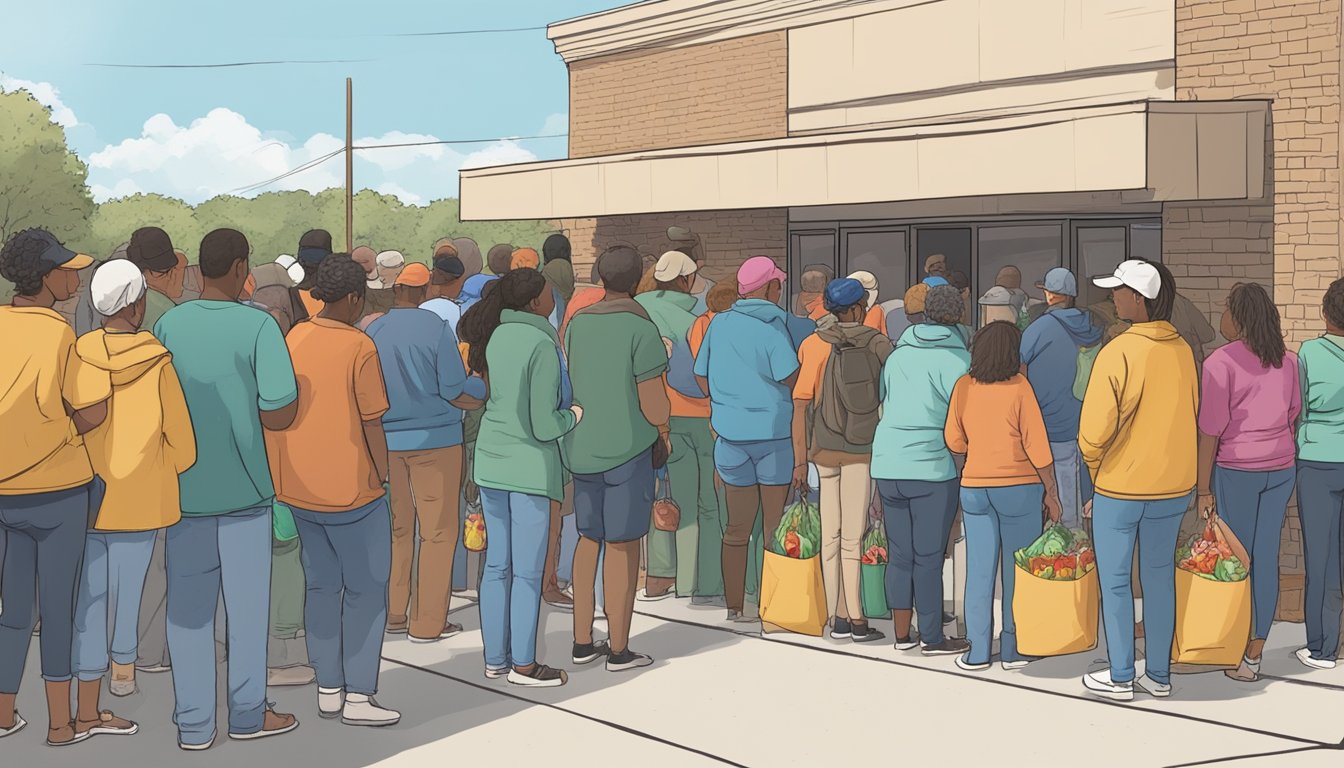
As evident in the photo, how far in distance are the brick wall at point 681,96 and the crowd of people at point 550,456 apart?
6.77 metres

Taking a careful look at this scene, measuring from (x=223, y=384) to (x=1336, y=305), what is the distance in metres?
5.54

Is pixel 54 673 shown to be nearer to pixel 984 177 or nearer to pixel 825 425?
pixel 825 425

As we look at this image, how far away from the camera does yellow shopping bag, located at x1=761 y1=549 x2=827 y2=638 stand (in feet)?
28.1

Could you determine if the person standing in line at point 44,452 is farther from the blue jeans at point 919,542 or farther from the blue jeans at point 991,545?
the blue jeans at point 991,545

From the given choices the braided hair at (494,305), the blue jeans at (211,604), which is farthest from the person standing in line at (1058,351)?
the blue jeans at (211,604)

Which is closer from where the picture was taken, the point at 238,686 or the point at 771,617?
the point at 238,686

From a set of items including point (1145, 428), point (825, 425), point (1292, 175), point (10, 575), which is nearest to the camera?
point (10, 575)

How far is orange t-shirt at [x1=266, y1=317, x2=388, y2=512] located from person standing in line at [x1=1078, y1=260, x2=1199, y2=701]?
11.0 ft

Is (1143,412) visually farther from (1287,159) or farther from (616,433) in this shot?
(1287,159)

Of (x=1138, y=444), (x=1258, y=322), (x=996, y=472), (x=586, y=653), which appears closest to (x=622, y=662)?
(x=586, y=653)

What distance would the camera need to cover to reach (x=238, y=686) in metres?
6.64

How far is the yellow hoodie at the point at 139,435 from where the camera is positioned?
623 cm

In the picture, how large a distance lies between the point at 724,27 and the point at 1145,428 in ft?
35.6

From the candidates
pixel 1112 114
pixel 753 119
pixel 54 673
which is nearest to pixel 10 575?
pixel 54 673
